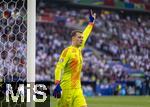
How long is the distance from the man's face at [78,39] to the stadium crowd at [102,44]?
18150mm

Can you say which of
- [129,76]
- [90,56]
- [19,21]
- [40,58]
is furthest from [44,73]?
[19,21]

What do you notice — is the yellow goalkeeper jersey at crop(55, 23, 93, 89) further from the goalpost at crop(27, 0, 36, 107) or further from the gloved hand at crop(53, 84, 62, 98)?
the goalpost at crop(27, 0, 36, 107)

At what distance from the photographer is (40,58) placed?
25.0 meters

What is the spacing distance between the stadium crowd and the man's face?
18.2 m

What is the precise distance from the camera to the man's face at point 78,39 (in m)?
6.10

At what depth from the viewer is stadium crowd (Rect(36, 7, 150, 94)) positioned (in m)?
26.0

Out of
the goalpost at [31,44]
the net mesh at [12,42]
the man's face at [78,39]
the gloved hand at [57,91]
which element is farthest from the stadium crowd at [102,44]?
the goalpost at [31,44]

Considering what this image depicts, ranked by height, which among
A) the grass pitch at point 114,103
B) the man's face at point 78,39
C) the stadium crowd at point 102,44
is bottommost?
the grass pitch at point 114,103

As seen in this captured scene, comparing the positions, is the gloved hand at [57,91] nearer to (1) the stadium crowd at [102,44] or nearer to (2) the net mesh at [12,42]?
(2) the net mesh at [12,42]

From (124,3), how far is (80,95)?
86.5 ft

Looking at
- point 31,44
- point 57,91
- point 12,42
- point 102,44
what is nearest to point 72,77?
point 57,91

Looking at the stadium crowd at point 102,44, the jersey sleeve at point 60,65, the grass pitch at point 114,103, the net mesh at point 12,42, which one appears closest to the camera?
the jersey sleeve at point 60,65

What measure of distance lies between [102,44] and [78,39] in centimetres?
2277

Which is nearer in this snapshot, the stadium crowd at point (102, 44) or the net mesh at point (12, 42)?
the net mesh at point (12, 42)
